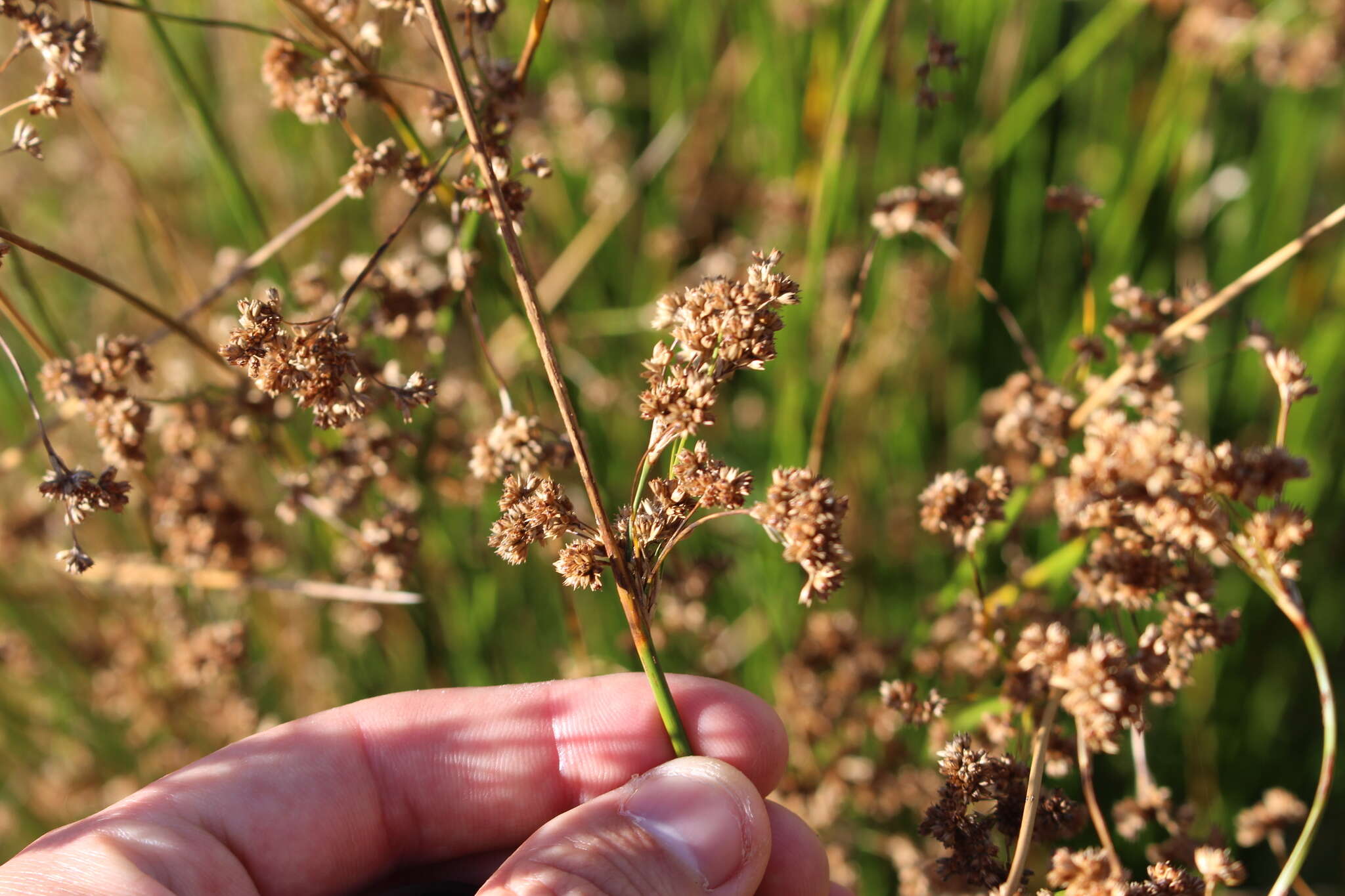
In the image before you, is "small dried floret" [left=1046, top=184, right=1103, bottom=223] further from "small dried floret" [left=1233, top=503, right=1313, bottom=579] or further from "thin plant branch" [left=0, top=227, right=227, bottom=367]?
"thin plant branch" [left=0, top=227, right=227, bottom=367]

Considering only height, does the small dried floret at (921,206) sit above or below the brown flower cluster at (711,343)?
above

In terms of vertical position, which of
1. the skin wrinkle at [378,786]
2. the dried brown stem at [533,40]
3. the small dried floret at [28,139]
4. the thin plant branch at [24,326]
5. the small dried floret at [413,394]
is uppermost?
the dried brown stem at [533,40]

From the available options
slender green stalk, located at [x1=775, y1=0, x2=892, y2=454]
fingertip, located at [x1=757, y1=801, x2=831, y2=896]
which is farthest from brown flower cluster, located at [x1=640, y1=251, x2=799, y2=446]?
fingertip, located at [x1=757, y1=801, x2=831, y2=896]

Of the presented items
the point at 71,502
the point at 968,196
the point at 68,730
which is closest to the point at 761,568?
the point at 968,196

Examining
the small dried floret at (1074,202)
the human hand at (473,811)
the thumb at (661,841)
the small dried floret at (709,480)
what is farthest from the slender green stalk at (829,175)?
the thumb at (661,841)

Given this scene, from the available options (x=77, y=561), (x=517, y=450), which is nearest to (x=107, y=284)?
(x=77, y=561)

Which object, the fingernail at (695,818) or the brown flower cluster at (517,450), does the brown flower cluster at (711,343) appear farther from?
the fingernail at (695,818)

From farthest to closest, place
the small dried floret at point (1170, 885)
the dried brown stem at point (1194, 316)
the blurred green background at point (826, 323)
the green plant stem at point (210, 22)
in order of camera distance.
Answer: the blurred green background at point (826, 323) < the dried brown stem at point (1194, 316) < the green plant stem at point (210, 22) < the small dried floret at point (1170, 885)

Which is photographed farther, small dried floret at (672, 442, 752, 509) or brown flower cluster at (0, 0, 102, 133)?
brown flower cluster at (0, 0, 102, 133)
